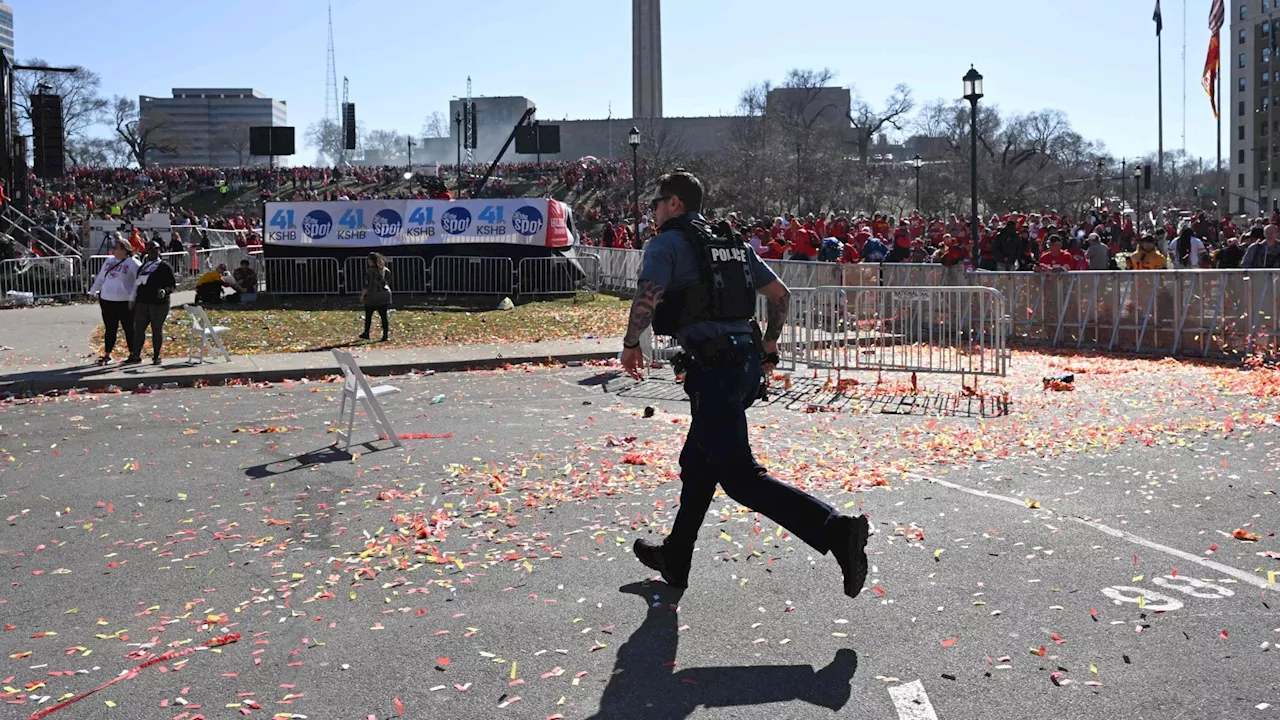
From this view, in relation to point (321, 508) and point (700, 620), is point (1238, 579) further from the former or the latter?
point (321, 508)

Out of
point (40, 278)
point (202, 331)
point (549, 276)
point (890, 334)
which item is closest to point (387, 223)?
point (549, 276)

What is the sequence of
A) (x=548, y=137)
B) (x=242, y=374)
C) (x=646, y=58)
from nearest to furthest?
1. (x=242, y=374)
2. (x=548, y=137)
3. (x=646, y=58)

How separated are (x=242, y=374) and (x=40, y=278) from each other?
17190 mm

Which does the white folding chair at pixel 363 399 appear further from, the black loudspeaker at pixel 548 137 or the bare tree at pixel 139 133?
the bare tree at pixel 139 133

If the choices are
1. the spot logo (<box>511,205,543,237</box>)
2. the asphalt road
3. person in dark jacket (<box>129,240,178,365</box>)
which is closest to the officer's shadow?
the asphalt road

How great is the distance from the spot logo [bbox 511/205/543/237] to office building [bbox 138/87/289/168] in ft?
338

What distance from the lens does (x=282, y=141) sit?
53.8m

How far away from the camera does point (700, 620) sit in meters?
5.46

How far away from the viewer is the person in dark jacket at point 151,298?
16.5m

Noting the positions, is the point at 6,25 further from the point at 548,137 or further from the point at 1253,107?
the point at 1253,107

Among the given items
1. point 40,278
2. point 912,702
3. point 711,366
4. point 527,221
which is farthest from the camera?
point 40,278

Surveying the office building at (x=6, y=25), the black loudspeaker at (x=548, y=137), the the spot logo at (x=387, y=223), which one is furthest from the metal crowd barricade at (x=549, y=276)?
the office building at (x=6, y=25)

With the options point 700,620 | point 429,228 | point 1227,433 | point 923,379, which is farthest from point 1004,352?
point 429,228

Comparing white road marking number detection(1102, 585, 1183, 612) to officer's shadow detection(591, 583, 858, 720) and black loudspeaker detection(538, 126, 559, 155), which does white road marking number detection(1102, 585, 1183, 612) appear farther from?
black loudspeaker detection(538, 126, 559, 155)
